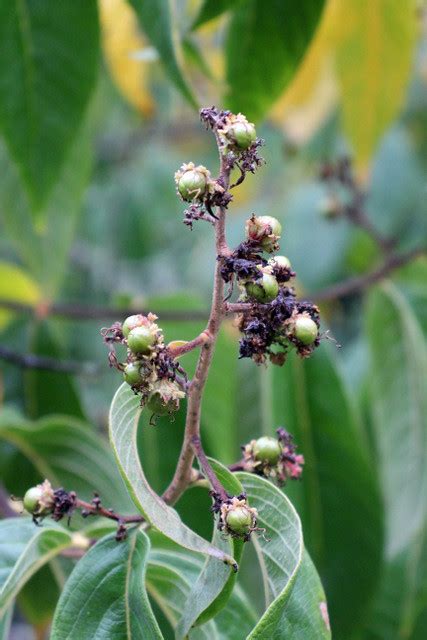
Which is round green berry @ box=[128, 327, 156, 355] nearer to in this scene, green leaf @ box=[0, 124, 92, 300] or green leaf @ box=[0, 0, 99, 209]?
green leaf @ box=[0, 0, 99, 209]

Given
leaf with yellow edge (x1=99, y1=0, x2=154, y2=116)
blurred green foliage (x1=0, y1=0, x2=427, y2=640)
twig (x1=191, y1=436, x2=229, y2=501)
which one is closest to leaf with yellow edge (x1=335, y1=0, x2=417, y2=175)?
blurred green foliage (x1=0, y1=0, x2=427, y2=640)

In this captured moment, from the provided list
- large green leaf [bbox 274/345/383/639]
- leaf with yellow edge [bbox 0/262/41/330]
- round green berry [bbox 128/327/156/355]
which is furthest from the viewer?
leaf with yellow edge [bbox 0/262/41/330]

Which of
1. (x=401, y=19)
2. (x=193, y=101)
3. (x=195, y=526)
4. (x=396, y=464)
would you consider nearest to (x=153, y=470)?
(x=195, y=526)

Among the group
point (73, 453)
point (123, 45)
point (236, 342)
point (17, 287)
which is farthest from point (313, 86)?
point (73, 453)

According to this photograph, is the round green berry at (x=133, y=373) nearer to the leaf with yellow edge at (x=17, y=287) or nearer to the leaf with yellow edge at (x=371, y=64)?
the leaf with yellow edge at (x=371, y=64)

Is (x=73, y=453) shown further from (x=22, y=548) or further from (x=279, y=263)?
(x=279, y=263)
